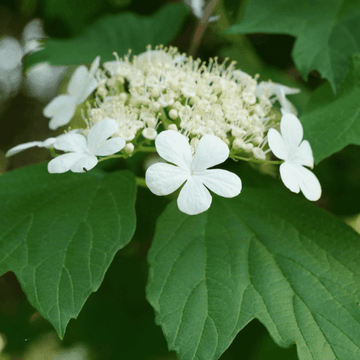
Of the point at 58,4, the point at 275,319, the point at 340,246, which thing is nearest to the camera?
the point at 275,319

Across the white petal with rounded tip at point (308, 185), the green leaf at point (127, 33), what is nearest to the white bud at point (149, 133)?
the white petal with rounded tip at point (308, 185)

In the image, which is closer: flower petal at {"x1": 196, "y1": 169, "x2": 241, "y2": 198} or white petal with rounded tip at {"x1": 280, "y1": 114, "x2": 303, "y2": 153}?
flower petal at {"x1": 196, "y1": 169, "x2": 241, "y2": 198}

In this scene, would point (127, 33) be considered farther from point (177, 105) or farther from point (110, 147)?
point (110, 147)

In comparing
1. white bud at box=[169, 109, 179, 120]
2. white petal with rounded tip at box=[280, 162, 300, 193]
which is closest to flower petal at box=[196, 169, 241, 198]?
white petal with rounded tip at box=[280, 162, 300, 193]

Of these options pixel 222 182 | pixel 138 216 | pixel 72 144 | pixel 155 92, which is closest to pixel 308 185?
pixel 222 182

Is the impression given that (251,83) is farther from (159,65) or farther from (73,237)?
(73,237)

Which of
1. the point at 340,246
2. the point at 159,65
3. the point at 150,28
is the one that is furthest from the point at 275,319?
the point at 150,28

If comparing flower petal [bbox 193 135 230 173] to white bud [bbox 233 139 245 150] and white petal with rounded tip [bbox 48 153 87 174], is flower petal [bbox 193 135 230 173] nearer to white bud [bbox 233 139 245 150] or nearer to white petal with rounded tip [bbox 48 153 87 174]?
white bud [bbox 233 139 245 150]
